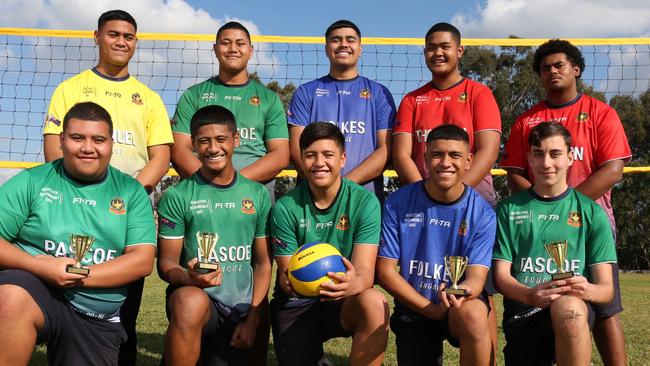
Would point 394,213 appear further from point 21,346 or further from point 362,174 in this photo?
point 21,346

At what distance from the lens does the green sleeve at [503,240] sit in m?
4.06

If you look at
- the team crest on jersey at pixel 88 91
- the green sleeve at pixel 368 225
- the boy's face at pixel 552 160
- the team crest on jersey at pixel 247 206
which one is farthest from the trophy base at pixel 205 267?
the boy's face at pixel 552 160

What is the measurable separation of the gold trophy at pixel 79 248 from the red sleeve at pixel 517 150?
2.97m

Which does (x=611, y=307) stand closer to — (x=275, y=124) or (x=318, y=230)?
(x=318, y=230)

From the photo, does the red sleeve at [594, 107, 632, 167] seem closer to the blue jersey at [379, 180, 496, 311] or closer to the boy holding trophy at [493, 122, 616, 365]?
the boy holding trophy at [493, 122, 616, 365]

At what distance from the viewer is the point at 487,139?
4863mm

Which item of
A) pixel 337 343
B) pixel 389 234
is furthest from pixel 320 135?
pixel 337 343

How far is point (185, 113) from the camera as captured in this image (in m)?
5.19

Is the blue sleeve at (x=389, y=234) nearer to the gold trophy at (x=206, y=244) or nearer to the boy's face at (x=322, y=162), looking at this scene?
the boy's face at (x=322, y=162)

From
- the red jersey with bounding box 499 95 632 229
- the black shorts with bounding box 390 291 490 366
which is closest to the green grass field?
the black shorts with bounding box 390 291 490 366

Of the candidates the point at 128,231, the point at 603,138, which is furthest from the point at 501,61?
the point at 128,231

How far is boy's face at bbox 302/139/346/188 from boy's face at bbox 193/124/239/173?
0.50 m

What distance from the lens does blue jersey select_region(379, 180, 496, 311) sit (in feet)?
13.2

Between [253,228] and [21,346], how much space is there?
4.99ft
